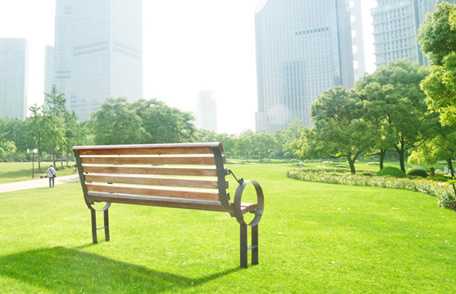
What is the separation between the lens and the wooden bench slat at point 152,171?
11.3ft

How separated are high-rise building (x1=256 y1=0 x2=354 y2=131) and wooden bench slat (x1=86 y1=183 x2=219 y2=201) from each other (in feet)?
409

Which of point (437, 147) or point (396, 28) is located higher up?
point (396, 28)

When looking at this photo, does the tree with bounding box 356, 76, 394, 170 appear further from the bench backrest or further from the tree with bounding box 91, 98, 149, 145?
the tree with bounding box 91, 98, 149, 145

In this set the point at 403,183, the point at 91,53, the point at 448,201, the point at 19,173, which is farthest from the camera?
the point at 91,53

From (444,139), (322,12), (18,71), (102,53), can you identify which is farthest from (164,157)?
(18,71)

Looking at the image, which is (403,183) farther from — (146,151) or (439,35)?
(146,151)

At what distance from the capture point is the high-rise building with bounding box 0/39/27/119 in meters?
160

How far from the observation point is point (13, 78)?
165 m

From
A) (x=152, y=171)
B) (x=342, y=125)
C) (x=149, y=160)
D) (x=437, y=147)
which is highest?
(x=342, y=125)

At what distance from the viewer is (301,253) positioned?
427 cm

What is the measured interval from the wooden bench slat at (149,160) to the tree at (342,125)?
67.7 feet

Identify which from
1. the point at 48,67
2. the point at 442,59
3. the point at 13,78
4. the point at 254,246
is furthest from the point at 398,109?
the point at 48,67

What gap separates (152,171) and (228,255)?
153 cm

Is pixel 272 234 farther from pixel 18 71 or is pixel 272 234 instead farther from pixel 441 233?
pixel 18 71
